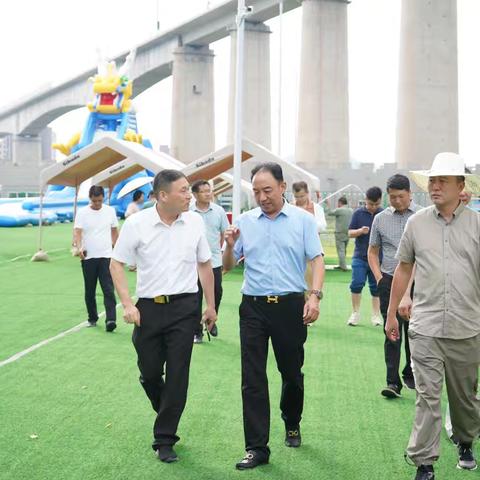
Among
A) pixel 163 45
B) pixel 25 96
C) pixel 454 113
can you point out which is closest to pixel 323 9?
pixel 454 113

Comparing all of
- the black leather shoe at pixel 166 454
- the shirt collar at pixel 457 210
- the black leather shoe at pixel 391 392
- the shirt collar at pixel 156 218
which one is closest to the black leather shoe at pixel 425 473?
the shirt collar at pixel 457 210

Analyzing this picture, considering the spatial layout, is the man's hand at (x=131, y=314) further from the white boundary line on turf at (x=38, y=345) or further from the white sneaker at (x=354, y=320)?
the white sneaker at (x=354, y=320)

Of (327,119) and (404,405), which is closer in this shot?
(404,405)

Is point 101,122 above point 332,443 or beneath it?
above

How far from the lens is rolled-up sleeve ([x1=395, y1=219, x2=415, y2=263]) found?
554 cm

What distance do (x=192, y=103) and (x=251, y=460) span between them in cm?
5986

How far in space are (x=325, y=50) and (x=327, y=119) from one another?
353 cm

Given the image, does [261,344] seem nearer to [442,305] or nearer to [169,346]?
[169,346]

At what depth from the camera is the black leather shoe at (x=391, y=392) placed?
7.81 m

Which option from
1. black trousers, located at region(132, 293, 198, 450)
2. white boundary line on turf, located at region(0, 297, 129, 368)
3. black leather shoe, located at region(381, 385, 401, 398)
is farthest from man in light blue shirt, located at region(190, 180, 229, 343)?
black trousers, located at region(132, 293, 198, 450)

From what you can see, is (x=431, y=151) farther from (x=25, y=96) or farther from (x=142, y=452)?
(x=25, y=96)

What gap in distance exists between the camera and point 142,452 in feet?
20.2

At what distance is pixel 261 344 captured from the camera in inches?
235

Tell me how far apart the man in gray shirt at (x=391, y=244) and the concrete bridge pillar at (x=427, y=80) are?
36.5 m
